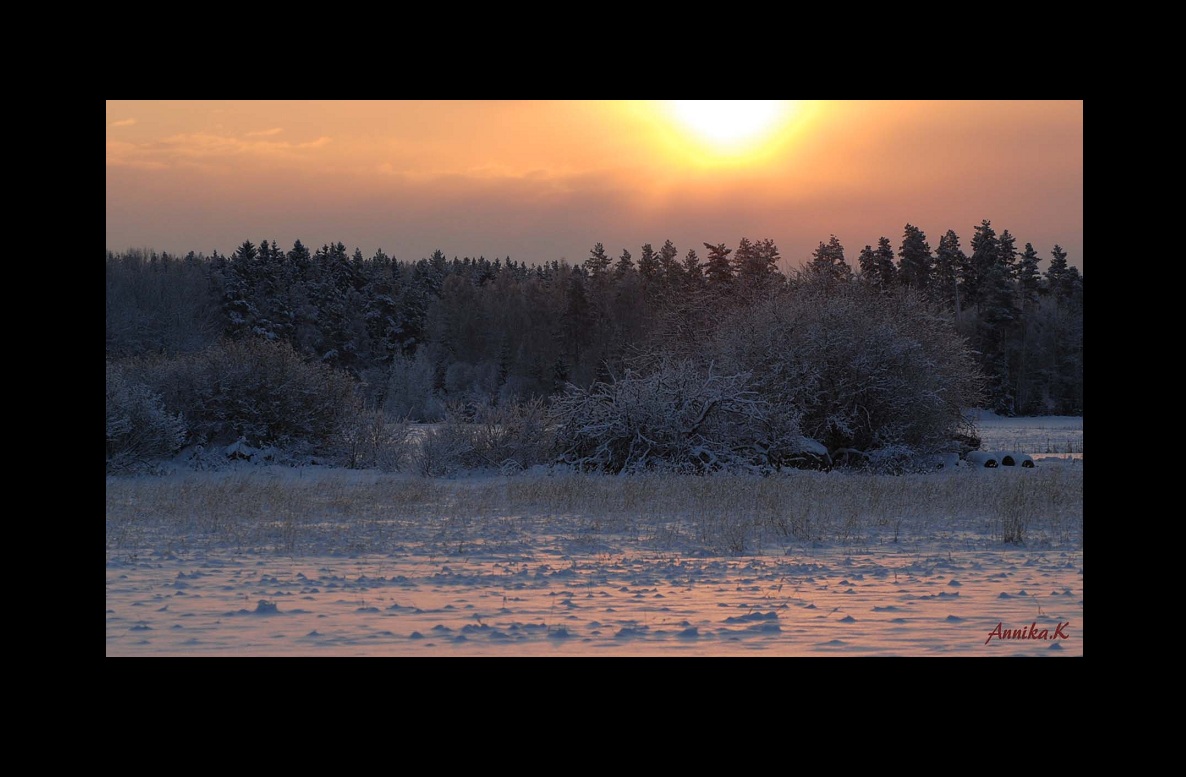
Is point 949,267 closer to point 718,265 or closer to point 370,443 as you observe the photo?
point 718,265

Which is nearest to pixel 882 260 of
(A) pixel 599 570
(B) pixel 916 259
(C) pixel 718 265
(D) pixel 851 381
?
(B) pixel 916 259

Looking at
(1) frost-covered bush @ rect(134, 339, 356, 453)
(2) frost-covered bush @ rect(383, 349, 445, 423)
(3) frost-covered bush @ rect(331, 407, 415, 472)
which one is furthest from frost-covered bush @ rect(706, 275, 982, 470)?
(2) frost-covered bush @ rect(383, 349, 445, 423)

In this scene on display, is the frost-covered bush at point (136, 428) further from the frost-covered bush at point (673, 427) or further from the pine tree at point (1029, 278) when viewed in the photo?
the pine tree at point (1029, 278)

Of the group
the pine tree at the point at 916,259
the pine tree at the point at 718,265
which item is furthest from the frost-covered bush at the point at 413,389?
the pine tree at the point at 916,259

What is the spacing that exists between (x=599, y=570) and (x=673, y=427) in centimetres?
1338

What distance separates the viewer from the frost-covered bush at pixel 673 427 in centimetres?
2394

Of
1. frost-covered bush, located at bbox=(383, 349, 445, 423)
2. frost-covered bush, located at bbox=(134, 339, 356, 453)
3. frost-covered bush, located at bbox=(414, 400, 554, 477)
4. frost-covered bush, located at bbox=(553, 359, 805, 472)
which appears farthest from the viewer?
frost-covered bush, located at bbox=(383, 349, 445, 423)

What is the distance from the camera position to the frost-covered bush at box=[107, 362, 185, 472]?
23.1m

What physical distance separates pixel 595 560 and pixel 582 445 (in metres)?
12.9

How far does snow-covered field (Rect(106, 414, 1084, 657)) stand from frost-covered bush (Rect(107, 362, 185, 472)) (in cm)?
392

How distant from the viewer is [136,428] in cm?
2355

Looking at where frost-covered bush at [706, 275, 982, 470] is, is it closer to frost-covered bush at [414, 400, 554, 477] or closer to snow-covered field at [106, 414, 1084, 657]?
frost-covered bush at [414, 400, 554, 477]
